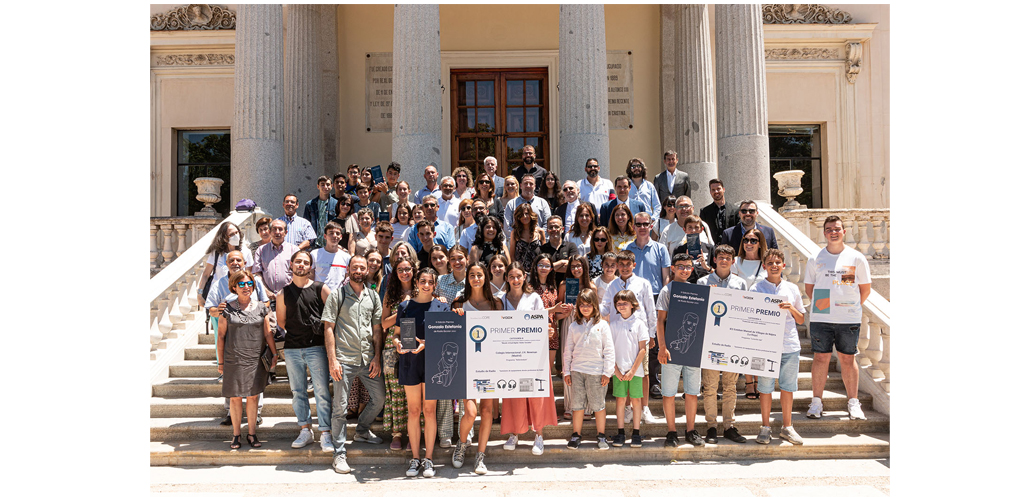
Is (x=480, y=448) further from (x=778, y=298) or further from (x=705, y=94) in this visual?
(x=705, y=94)

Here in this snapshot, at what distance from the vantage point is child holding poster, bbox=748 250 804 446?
22.3 ft

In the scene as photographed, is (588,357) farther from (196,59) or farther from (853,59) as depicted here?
(196,59)

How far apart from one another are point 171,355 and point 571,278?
5.01m

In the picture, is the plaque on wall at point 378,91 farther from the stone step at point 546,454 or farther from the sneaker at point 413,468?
the sneaker at point 413,468

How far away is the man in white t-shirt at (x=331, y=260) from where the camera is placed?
7.70 m

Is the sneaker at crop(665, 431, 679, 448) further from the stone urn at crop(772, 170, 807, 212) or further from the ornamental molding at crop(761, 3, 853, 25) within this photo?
the ornamental molding at crop(761, 3, 853, 25)

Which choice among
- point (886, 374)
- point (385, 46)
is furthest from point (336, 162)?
point (886, 374)

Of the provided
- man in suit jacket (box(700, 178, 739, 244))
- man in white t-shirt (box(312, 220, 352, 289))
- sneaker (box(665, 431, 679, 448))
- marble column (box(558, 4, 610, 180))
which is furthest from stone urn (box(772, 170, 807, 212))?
man in white t-shirt (box(312, 220, 352, 289))

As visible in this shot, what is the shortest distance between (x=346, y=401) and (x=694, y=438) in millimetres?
3364

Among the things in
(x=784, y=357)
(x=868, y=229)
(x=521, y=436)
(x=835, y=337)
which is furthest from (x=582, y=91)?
(x=521, y=436)

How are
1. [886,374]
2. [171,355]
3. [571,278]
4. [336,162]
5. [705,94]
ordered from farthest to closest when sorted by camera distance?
[336,162] < [705,94] < [171,355] < [886,374] < [571,278]

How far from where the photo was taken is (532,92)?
1538 centimetres

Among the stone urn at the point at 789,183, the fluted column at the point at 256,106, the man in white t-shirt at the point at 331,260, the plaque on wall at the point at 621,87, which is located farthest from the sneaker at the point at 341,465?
the plaque on wall at the point at 621,87

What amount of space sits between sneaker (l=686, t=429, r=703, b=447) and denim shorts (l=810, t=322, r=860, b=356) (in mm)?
1633
